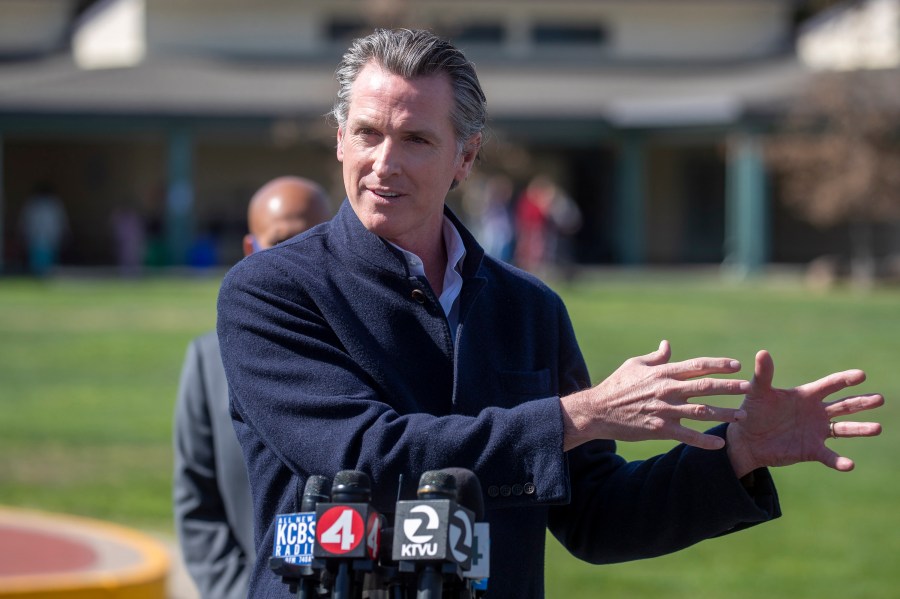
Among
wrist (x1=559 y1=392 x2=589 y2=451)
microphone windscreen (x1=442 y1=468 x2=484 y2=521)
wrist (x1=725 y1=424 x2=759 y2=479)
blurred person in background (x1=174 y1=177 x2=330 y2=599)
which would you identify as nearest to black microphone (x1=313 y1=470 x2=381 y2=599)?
microphone windscreen (x1=442 y1=468 x2=484 y2=521)

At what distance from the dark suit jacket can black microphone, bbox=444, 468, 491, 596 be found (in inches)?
62.6

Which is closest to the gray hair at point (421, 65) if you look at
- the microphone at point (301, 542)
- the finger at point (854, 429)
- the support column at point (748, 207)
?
the microphone at point (301, 542)

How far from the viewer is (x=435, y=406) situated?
9.45 feet

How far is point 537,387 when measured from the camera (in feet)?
9.83

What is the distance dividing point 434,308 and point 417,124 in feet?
1.18

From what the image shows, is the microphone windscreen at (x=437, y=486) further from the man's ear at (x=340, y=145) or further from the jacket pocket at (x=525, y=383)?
the man's ear at (x=340, y=145)

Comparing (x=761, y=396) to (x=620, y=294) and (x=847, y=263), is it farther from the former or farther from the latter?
(x=847, y=263)

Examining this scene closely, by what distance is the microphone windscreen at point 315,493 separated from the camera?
240 centimetres

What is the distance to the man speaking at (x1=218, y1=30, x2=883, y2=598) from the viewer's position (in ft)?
8.70

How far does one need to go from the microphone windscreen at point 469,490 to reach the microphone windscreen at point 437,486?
32 millimetres

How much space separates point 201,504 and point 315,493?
1861 mm

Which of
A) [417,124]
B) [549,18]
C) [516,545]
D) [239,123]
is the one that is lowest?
[516,545]

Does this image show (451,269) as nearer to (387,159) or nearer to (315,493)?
(387,159)

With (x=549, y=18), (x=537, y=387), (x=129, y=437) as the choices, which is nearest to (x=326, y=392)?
(x=537, y=387)
